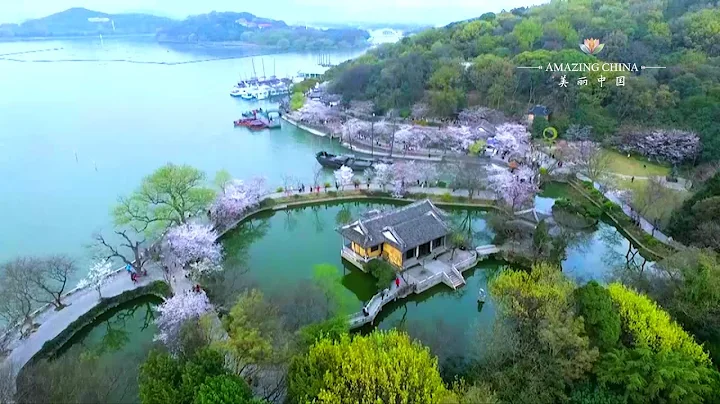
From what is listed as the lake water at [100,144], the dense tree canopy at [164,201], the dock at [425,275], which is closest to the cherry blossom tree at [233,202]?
the dense tree canopy at [164,201]

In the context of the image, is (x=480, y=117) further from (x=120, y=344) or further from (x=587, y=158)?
(x=120, y=344)

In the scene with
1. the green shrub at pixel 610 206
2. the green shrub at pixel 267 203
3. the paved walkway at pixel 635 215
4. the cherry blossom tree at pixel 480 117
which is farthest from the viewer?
the cherry blossom tree at pixel 480 117

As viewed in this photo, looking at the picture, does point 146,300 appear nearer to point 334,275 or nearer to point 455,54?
point 334,275

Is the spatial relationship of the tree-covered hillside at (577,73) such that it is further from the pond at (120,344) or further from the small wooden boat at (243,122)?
the pond at (120,344)

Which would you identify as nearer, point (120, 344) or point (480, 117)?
point (120, 344)

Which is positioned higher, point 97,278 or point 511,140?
point 511,140

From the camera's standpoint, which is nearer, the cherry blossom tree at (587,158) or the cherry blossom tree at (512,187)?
the cherry blossom tree at (512,187)

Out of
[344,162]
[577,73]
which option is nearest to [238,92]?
[344,162]
